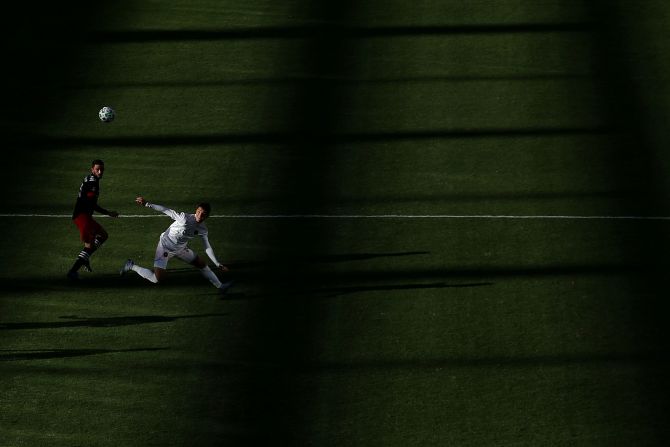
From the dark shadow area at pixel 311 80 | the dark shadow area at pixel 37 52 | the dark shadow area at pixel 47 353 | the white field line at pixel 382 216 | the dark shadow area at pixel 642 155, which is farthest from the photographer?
the dark shadow area at pixel 311 80

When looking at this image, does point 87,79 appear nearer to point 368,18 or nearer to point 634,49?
point 368,18

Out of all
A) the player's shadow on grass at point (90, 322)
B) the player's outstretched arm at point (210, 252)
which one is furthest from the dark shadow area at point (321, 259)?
the player's shadow on grass at point (90, 322)

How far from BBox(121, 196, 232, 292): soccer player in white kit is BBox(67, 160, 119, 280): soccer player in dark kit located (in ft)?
2.45

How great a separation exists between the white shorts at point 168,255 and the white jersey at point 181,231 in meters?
0.07

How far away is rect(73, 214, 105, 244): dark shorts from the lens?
835 inches

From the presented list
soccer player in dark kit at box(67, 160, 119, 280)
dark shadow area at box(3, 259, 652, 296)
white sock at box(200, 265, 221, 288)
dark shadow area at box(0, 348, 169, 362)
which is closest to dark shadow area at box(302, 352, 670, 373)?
dark shadow area at box(3, 259, 652, 296)

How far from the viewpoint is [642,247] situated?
2227 cm

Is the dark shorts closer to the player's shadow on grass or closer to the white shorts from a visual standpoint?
the white shorts

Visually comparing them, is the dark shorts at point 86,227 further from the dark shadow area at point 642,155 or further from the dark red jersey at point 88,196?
the dark shadow area at point 642,155

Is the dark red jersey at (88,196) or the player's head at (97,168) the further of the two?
the dark red jersey at (88,196)

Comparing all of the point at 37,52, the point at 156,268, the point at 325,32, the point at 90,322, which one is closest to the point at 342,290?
the point at 156,268

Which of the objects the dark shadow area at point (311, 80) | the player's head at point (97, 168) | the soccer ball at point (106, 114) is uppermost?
the dark shadow area at point (311, 80)

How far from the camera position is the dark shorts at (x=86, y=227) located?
69.6 ft

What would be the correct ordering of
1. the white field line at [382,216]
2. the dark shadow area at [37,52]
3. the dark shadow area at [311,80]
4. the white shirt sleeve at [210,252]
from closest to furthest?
1. the white shirt sleeve at [210,252]
2. the white field line at [382,216]
3. the dark shadow area at [37,52]
4. the dark shadow area at [311,80]
